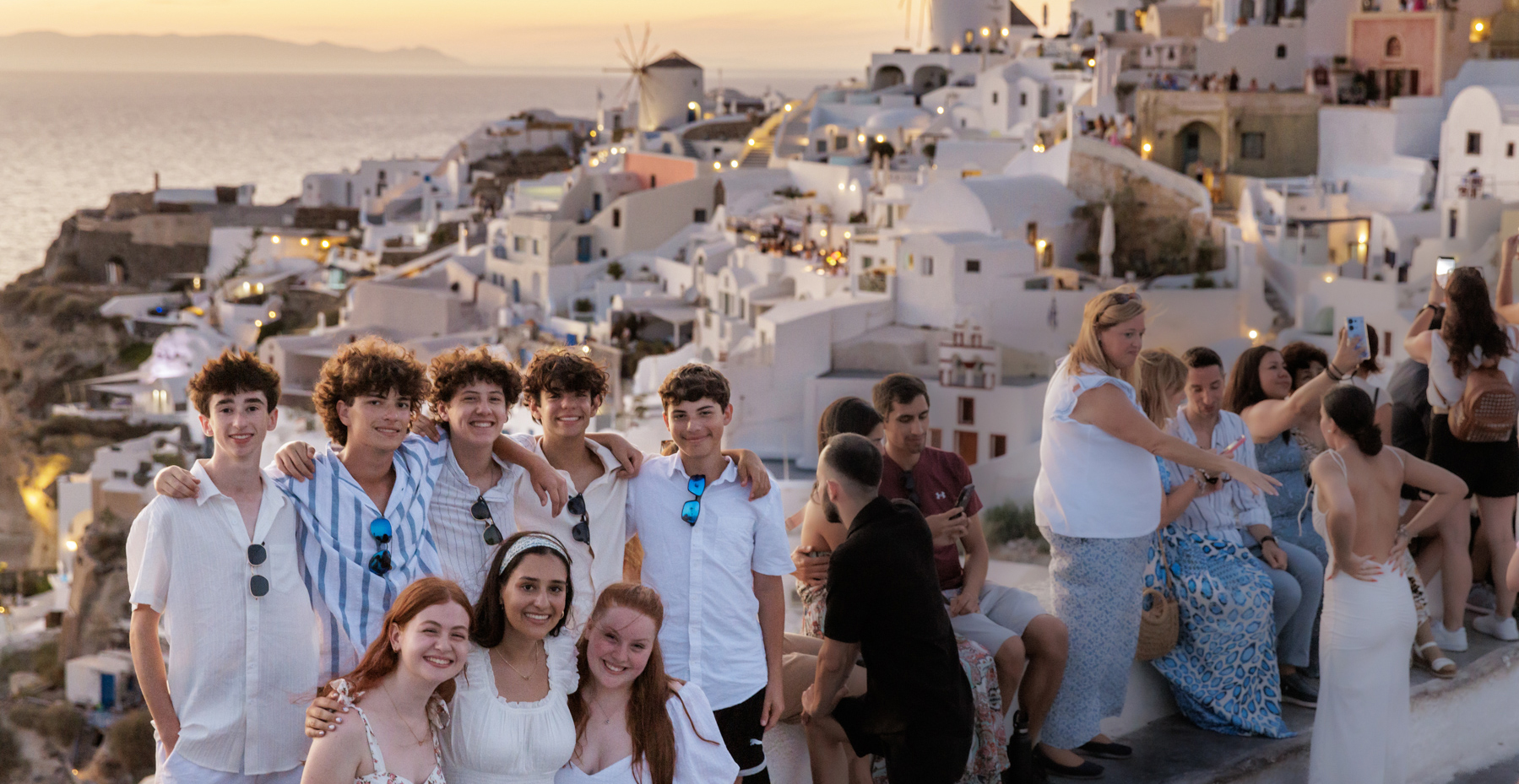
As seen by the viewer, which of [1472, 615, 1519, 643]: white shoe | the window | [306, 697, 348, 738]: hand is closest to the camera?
[306, 697, 348, 738]: hand

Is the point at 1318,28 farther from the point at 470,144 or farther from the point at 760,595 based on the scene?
the point at 470,144

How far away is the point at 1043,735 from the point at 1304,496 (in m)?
1.51

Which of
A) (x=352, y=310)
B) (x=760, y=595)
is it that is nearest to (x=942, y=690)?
(x=760, y=595)

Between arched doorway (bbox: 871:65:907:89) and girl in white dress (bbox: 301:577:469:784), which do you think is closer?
girl in white dress (bbox: 301:577:469:784)

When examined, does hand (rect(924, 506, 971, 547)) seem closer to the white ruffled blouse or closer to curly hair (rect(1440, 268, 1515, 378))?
the white ruffled blouse

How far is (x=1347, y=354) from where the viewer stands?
464 centimetres

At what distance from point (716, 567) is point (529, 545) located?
0.62m

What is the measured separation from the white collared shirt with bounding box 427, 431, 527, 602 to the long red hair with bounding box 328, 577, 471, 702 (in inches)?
20.2

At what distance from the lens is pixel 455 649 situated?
283 centimetres

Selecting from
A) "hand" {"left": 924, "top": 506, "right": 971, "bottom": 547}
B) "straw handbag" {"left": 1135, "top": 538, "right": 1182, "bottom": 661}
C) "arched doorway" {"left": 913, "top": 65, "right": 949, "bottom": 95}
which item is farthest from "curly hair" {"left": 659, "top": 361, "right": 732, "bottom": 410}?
"arched doorway" {"left": 913, "top": 65, "right": 949, "bottom": 95}

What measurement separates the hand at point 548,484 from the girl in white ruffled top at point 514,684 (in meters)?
0.34

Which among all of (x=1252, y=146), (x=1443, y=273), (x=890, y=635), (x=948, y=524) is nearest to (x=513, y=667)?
(x=890, y=635)

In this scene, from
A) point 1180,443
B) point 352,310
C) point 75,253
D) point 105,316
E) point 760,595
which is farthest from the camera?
point 75,253

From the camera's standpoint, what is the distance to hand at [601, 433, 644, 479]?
11.6 feet
